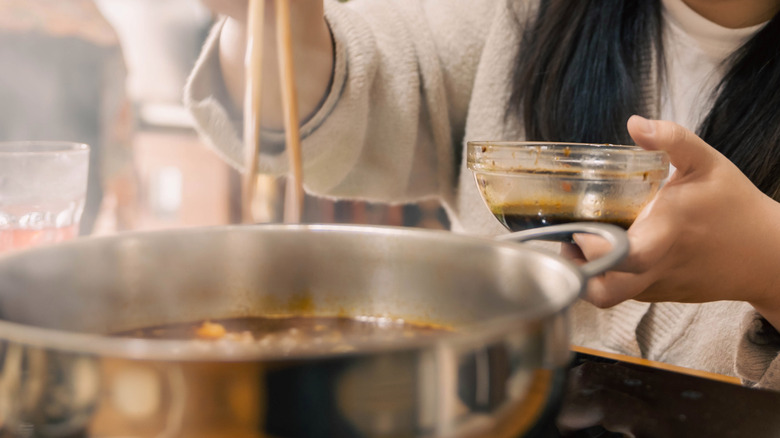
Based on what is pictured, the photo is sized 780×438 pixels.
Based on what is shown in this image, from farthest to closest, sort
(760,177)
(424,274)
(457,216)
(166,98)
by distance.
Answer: (166,98)
(457,216)
(760,177)
(424,274)

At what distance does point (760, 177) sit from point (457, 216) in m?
0.62

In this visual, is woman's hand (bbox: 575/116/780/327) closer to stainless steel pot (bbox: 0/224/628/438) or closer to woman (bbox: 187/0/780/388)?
woman (bbox: 187/0/780/388)

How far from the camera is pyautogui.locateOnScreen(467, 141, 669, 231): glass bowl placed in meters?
0.60

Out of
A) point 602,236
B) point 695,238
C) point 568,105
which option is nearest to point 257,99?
point 602,236

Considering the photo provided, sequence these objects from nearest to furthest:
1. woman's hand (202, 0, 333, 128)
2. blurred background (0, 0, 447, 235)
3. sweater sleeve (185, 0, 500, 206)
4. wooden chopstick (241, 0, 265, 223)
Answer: wooden chopstick (241, 0, 265, 223) < woman's hand (202, 0, 333, 128) < sweater sleeve (185, 0, 500, 206) < blurred background (0, 0, 447, 235)

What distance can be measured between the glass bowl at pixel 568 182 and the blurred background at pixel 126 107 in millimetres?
1242

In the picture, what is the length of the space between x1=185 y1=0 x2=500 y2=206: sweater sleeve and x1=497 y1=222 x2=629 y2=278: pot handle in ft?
2.03

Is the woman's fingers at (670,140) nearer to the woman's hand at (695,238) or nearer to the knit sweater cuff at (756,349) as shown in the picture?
the woman's hand at (695,238)

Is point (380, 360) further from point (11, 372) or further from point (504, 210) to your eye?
point (504, 210)

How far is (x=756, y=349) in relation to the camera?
790 millimetres

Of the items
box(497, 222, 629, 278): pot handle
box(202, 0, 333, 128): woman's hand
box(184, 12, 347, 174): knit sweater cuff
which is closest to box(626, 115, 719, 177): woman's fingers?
box(497, 222, 629, 278): pot handle

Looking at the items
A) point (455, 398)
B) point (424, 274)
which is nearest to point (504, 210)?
point (424, 274)

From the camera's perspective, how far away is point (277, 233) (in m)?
0.50

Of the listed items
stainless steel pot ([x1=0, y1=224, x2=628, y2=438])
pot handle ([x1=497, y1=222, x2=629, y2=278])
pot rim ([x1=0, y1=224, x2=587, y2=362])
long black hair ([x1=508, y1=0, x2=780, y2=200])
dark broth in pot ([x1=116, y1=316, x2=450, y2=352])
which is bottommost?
dark broth in pot ([x1=116, y1=316, x2=450, y2=352])
